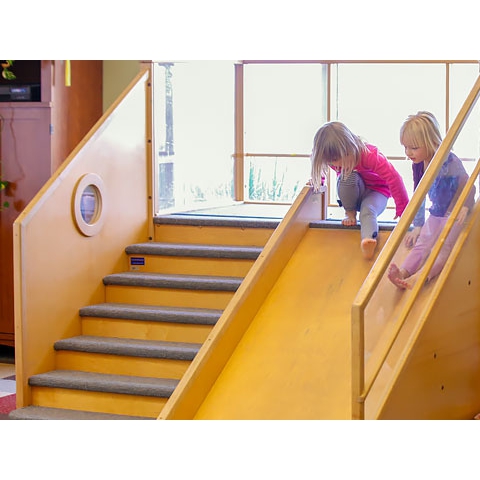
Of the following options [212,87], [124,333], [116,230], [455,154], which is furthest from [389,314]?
[212,87]

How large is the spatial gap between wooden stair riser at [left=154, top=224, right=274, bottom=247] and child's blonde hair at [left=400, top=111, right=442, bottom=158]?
1385 millimetres

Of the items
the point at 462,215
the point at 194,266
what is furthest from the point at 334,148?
the point at 194,266

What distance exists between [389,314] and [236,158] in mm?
4545

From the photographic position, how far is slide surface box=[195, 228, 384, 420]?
4.26 metres

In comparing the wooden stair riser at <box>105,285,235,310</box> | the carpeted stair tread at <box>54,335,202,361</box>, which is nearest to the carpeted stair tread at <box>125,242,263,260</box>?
the wooden stair riser at <box>105,285,235,310</box>

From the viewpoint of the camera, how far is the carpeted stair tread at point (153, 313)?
5340 mm

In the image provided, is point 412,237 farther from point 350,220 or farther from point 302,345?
point 350,220

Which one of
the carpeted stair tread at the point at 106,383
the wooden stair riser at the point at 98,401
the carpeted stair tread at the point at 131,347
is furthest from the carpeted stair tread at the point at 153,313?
the wooden stair riser at the point at 98,401

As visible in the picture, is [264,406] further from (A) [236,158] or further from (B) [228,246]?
(A) [236,158]

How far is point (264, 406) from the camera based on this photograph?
4.27 meters

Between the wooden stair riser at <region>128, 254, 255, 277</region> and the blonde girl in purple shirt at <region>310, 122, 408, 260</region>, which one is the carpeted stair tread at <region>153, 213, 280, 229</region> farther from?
the blonde girl in purple shirt at <region>310, 122, 408, 260</region>

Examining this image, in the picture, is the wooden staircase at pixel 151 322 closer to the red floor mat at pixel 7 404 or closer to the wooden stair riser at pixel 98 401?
the wooden stair riser at pixel 98 401

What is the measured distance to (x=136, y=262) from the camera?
6.09 meters

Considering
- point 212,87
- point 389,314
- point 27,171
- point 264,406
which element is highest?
point 212,87
